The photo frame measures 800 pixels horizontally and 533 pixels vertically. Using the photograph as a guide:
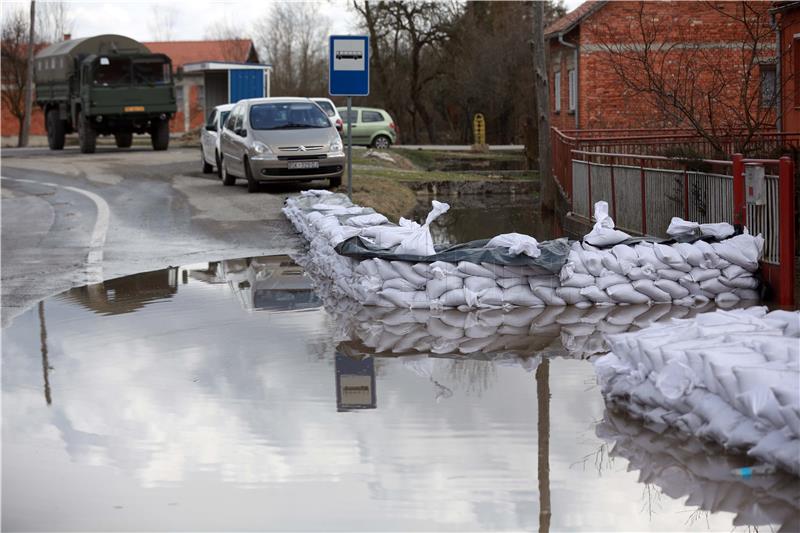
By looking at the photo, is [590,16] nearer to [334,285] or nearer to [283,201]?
[283,201]

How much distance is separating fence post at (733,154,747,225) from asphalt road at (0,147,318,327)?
5969mm

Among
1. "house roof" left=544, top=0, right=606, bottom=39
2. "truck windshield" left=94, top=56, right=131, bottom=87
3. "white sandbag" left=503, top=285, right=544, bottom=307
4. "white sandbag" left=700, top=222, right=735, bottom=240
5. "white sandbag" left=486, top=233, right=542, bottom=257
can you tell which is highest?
"house roof" left=544, top=0, right=606, bottom=39

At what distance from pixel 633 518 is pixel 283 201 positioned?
1594 centimetres

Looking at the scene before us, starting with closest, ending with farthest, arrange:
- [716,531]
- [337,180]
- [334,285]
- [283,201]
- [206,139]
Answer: [716,531]
[334,285]
[283,201]
[337,180]
[206,139]

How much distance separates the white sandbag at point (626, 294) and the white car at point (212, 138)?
15881 millimetres

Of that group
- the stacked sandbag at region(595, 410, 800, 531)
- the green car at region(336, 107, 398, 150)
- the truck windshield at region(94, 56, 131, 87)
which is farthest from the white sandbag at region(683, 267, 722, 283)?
the green car at region(336, 107, 398, 150)

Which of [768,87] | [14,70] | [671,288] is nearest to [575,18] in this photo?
[768,87]

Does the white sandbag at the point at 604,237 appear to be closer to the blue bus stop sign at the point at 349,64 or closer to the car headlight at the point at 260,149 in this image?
the blue bus stop sign at the point at 349,64

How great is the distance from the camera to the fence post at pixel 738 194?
36.3 feet

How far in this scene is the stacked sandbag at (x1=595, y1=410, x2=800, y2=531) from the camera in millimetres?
4887

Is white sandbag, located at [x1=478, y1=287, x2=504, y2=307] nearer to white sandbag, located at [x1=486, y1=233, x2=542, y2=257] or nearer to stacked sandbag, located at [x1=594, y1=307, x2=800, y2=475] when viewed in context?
white sandbag, located at [x1=486, y1=233, x2=542, y2=257]

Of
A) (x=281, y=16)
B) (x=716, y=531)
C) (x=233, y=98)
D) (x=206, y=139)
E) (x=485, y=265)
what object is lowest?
(x=716, y=531)

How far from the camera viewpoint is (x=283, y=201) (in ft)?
66.9

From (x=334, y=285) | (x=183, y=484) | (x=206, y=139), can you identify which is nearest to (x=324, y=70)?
(x=206, y=139)
